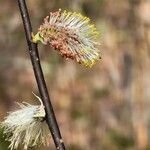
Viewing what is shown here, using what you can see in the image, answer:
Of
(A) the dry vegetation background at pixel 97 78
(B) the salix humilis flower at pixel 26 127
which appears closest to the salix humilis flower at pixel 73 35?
(B) the salix humilis flower at pixel 26 127

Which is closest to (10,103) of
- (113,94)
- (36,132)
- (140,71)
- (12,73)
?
(12,73)

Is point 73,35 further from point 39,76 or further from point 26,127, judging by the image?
point 26,127

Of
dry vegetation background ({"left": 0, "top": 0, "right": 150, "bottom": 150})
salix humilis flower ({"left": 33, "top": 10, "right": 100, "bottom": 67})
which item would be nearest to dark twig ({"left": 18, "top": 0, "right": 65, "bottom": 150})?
salix humilis flower ({"left": 33, "top": 10, "right": 100, "bottom": 67})

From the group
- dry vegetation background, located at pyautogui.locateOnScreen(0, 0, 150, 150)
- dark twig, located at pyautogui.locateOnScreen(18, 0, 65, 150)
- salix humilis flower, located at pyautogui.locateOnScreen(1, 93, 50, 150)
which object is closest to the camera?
dark twig, located at pyautogui.locateOnScreen(18, 0, 65, 150)

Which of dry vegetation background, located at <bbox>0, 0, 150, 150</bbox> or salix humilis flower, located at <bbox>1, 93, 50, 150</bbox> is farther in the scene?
dry vegetation background, located at <bbox>0, 0, 150, 150</bbox>

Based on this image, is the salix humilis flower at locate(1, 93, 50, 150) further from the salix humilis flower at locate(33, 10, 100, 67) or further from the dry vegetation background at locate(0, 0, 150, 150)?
the dry vegetation background at locate(0, 0, 150, 150)

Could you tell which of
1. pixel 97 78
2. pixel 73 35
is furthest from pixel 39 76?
pixel 97 78
